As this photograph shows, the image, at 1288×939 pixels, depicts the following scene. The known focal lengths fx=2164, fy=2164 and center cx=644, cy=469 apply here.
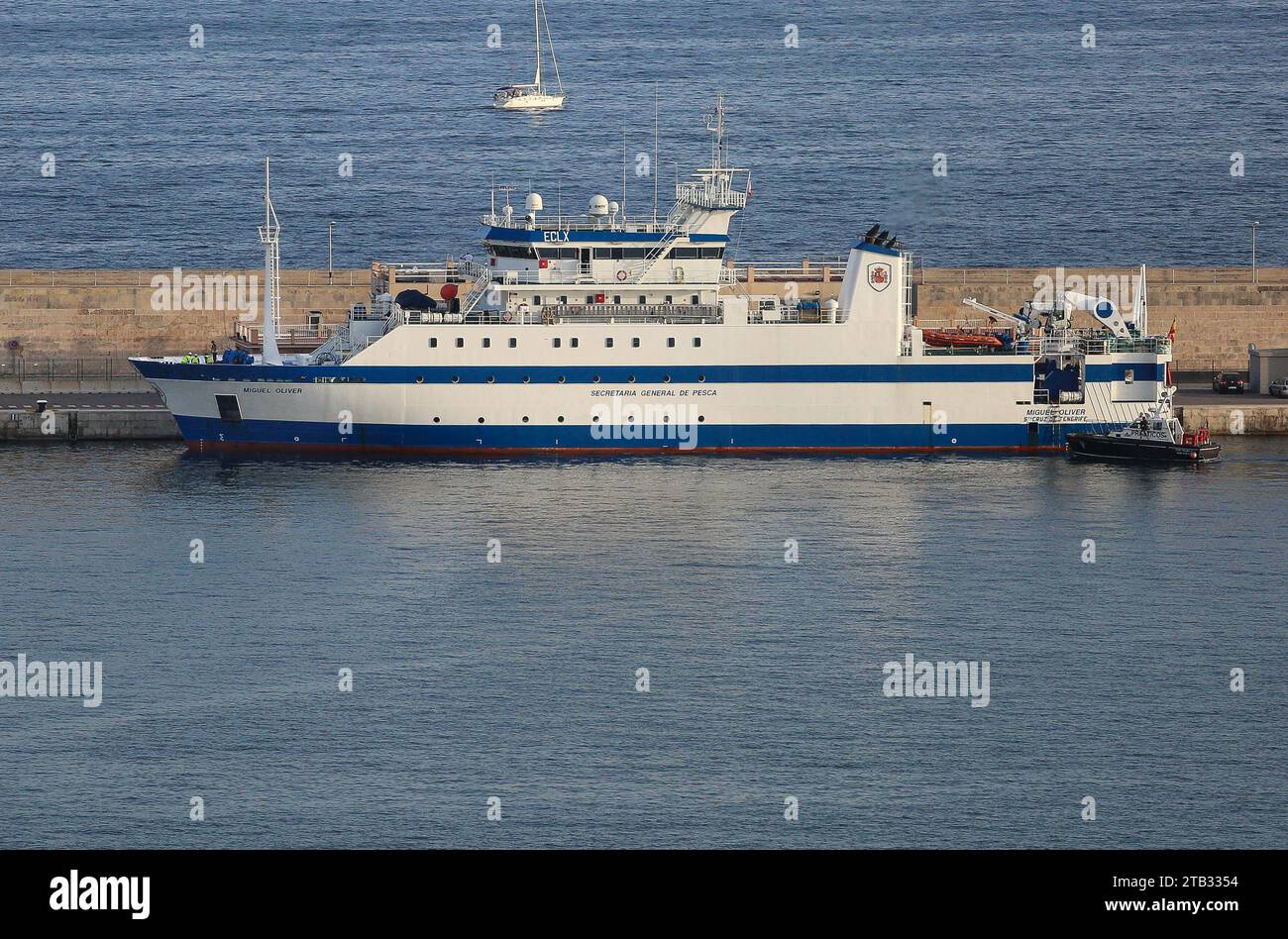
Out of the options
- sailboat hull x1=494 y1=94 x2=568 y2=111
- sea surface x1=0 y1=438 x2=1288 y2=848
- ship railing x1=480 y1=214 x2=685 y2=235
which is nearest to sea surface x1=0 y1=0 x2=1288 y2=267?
sailboat hull x1=494 y1=94 x2=568 y2=111

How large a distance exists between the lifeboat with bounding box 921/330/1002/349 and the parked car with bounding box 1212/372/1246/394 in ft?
34.2

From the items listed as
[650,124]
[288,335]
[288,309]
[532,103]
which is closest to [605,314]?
[288,335]

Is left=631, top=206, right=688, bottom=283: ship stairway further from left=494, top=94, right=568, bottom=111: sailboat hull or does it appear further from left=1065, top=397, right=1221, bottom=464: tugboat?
left=494, top=94, right=568, bottom=111: sailboat hull

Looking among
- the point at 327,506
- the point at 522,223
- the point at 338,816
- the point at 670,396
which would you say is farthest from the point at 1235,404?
the point at 338,816

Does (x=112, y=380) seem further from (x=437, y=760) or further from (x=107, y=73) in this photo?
(x=107, y=73)

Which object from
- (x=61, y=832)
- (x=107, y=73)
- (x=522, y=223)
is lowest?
(x=61, y=832)

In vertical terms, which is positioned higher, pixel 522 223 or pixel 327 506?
pixel 522 223

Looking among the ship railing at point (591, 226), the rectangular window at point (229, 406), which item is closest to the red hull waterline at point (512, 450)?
the rectangular window at point (229, 406)

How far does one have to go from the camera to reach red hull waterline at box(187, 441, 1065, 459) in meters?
75.6

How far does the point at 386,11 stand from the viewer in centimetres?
17975

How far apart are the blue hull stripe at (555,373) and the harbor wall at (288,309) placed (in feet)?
31.4

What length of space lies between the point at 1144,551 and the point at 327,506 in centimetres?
2390
